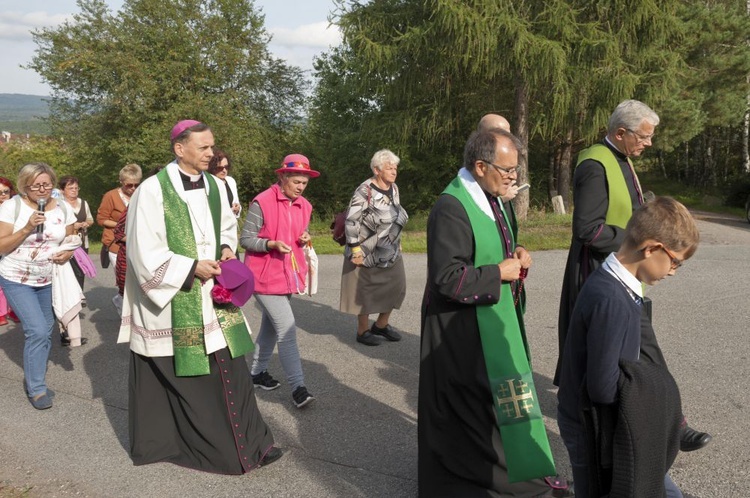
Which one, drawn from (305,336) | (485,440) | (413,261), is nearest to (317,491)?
(485,440)

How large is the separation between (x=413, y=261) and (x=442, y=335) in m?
9.05

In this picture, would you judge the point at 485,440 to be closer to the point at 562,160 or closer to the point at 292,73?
the point at 562,160

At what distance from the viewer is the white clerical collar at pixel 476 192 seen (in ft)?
10.8

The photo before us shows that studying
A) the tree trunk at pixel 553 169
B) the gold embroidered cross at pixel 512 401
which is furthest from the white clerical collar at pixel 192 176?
the tree trunk at pixel 553 169

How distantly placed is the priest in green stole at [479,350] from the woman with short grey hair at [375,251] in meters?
3.26

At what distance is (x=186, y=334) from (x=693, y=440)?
10.1 feet

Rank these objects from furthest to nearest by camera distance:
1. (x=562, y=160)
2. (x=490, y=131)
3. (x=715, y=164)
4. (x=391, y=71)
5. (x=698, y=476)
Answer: (x=715, y=164)
(x=562, y=160)
(x=391, y=71)
(x=698, y=476)
(x=490, y=131)

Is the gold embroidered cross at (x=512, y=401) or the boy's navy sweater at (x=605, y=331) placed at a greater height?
the boy's navy sweater at (x=605, y=331)

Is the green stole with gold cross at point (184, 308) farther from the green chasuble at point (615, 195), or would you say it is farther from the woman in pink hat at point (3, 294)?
the green chasuble at point (615, 195)

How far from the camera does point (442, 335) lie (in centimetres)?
335

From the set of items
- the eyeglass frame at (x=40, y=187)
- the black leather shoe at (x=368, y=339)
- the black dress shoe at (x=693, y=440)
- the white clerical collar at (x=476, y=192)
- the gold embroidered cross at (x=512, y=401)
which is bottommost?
the black leather shoe at (x=368, y=339)

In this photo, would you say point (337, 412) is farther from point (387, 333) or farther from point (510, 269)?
point (510, 269)

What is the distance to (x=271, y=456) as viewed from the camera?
4305 mm

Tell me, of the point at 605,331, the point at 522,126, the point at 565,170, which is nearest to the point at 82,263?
the point at 605,331
